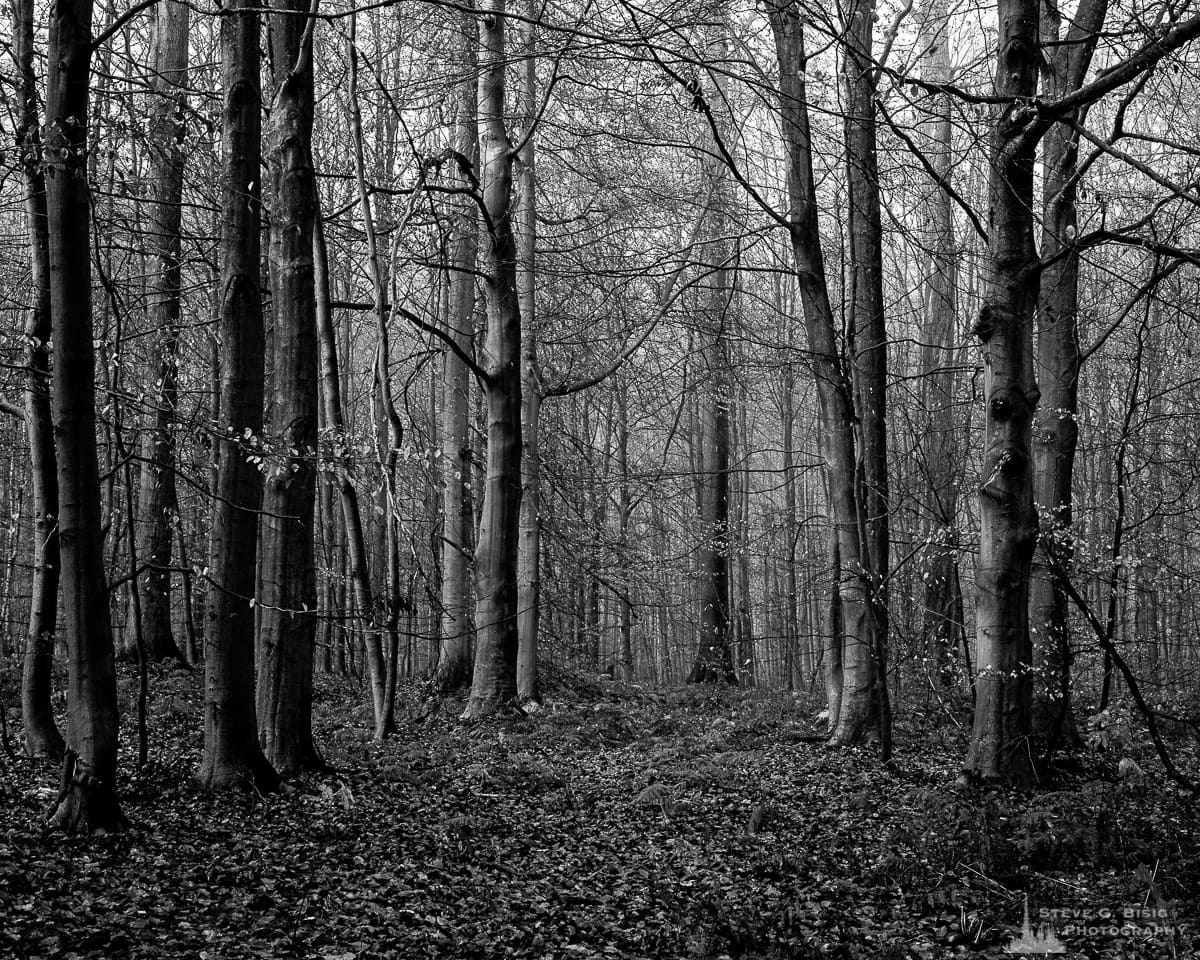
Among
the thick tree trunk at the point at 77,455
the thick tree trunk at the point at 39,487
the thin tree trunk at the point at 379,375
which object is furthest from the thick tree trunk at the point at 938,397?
the thick tree trunk at the point at 39,487

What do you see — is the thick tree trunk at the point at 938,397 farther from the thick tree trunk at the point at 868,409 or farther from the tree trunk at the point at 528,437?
the tree trunk at the point at 528,437

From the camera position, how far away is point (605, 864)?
585 centimetres

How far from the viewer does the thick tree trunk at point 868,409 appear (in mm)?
8625

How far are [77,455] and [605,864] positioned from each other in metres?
3.92

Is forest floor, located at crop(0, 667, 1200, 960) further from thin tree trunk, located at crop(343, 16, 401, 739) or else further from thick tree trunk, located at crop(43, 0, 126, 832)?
thin tree trunk, located at crop(343, 16, 401, 739)

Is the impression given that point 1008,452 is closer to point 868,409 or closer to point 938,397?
point 868,409

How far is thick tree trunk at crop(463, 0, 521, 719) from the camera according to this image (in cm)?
1173

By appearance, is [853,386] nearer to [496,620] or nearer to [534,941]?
[496,620]

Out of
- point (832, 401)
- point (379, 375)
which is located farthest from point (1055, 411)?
point (379, 375)

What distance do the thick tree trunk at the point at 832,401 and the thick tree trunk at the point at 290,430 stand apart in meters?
4.67

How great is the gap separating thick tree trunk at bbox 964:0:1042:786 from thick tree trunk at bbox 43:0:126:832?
577 centimetres

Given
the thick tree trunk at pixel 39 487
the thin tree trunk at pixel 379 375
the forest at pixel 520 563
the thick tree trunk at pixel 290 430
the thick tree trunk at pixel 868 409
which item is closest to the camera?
the forest at pixel 520 563

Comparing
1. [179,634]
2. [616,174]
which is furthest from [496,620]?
[179,634]

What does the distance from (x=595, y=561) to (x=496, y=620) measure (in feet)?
13.8
